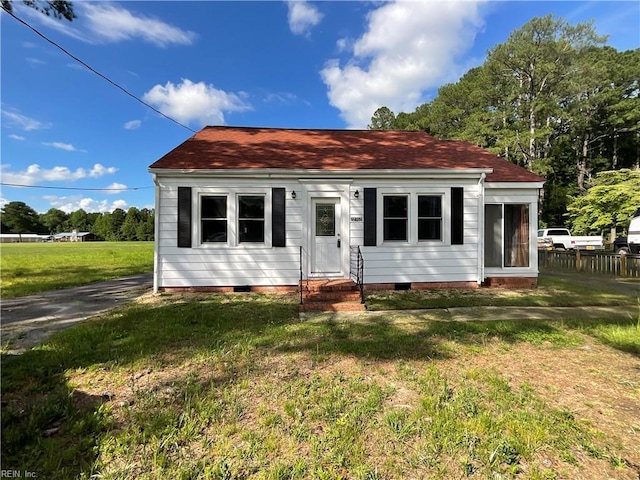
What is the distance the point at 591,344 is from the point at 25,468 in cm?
655

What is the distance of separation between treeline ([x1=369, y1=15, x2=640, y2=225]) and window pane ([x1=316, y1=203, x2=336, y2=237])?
24.8 meters

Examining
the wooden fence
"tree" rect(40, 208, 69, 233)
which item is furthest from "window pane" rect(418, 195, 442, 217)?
"tree" rect(40, 208, 69, 233)

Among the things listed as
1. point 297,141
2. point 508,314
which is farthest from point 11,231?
point 508,314

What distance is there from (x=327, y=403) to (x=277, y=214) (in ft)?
20.1

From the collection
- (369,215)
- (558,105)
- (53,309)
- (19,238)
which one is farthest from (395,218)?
(19,238)

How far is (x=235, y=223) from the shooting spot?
8.66m

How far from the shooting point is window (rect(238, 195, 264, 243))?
8.73 m

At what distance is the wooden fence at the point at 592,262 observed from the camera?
1145cm

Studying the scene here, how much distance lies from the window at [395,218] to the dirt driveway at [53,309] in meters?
6.98

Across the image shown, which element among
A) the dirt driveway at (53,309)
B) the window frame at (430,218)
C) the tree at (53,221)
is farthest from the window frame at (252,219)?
the tree at (53,221)

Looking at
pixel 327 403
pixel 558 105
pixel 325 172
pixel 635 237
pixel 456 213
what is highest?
pixel 558 105

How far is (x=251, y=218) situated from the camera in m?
8.76

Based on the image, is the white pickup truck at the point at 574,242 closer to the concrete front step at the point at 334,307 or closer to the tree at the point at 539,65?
the tree at the point at 539,65

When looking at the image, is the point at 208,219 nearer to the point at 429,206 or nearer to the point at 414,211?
the point at 414,211
